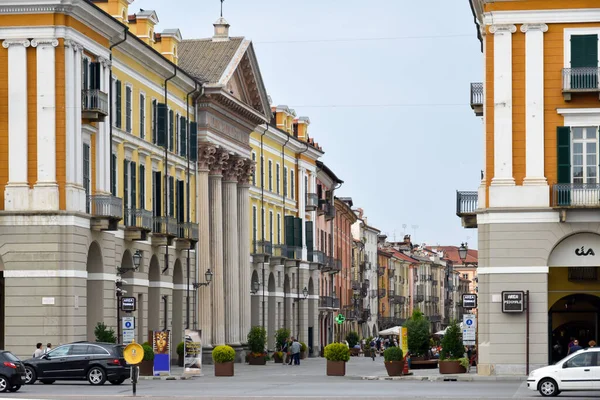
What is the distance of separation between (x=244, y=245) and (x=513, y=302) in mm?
36153

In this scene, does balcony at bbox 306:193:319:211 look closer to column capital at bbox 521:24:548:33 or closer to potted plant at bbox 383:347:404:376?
potted plant at bbox 383:347:404:376

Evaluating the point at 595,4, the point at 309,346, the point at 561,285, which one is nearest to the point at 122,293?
the point at 561,285

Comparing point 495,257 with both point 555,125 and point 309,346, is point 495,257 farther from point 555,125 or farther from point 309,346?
point 309,346

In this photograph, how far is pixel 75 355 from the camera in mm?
48812

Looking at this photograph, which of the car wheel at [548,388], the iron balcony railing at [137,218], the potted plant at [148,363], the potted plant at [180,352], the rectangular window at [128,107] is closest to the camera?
the car wheel at [548,388]

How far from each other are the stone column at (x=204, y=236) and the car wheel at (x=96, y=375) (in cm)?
2855

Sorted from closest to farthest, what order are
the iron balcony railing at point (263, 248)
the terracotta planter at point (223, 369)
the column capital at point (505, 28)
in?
the column capital at point (505, 28) < the terracotta planter at point (223, 369) < the iron balcony railing at point (263, 248)

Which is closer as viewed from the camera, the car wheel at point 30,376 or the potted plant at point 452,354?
the car wheel at point 30,376

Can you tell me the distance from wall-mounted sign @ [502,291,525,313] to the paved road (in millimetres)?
2881

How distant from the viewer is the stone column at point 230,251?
3236 inches

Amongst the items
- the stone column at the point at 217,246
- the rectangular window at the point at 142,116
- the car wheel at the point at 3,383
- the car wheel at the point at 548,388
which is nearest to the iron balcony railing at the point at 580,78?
the car wheel at the point at 548,388

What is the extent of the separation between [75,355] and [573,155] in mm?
18035

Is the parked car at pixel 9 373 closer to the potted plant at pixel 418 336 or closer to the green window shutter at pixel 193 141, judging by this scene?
the potted plant at pixel 418 336

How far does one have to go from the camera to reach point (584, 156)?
51344mm
